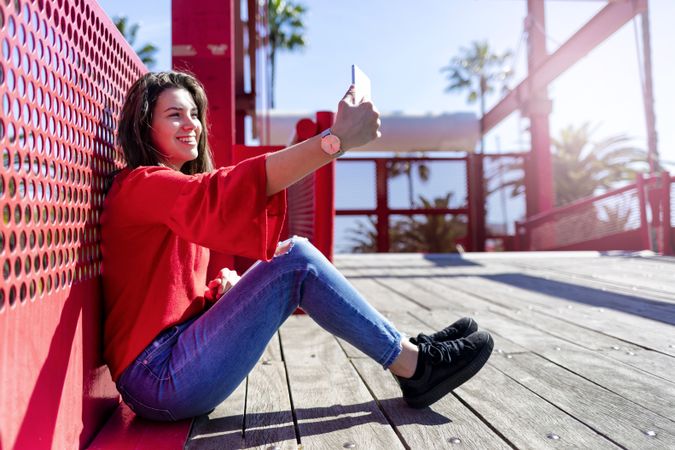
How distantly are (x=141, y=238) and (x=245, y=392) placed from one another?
0.68m

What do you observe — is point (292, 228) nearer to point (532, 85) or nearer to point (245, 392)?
point (245, 392)

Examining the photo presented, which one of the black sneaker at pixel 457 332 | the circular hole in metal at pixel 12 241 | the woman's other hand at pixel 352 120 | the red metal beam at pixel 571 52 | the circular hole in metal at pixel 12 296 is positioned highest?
the red metal beam at pixel 571 52

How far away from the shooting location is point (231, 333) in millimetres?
1429

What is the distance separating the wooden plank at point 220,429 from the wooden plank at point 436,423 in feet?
1.36

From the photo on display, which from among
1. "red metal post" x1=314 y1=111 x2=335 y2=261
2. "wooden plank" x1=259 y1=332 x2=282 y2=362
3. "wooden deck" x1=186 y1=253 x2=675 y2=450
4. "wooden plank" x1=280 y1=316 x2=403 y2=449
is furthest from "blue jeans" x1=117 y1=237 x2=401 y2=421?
"red metal post" x1=314 y1=111 x2=335 y2=261

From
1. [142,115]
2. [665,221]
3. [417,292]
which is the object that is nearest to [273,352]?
[142,115]

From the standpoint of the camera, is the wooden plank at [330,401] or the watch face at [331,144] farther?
the wooden plank at [330,401]

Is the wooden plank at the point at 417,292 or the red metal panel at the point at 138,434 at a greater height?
the wooden plank at the point at 417,292

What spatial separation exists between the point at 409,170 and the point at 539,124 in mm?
2835

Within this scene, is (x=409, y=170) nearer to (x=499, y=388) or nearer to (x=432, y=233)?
(x=432, y=233)

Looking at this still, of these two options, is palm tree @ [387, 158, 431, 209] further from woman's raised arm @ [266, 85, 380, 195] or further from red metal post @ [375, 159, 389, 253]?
woman's raised arm @ [266, 85, 380, 195]

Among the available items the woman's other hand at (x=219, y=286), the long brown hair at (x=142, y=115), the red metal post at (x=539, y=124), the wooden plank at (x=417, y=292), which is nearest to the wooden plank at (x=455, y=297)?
the wooden plank at (x=417, y=292)

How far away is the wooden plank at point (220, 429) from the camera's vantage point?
1410 mm

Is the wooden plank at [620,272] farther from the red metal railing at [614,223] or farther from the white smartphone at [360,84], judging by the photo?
the white smartphone at [360,84]
